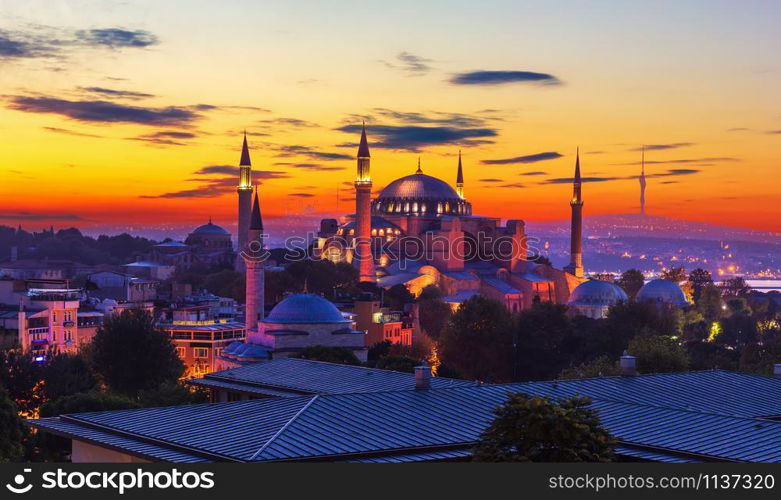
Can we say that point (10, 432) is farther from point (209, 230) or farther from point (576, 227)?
point (209, 230)

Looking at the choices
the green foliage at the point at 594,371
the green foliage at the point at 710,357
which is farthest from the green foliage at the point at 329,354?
the green foliage at the point at 710,357

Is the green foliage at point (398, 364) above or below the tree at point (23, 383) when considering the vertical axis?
above

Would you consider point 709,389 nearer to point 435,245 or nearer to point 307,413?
point 307,413

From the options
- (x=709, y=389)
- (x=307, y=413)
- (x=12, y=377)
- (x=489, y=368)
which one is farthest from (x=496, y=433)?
(x=489, y=368)

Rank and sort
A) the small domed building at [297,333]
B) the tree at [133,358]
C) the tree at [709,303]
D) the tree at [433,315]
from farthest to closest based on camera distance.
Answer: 1. the tree at [709,303]
2. the tree at [433,315]
3. the small domed building at [297,333]
4. the tree at [133,358]

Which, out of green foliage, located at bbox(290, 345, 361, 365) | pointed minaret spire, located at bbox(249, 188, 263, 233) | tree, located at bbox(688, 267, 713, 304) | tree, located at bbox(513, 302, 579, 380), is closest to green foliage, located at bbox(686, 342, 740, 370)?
tree, located at bbox(513, 302, 579, 380)

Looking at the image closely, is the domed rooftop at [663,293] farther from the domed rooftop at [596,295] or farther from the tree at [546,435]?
the tree at [546,435]
